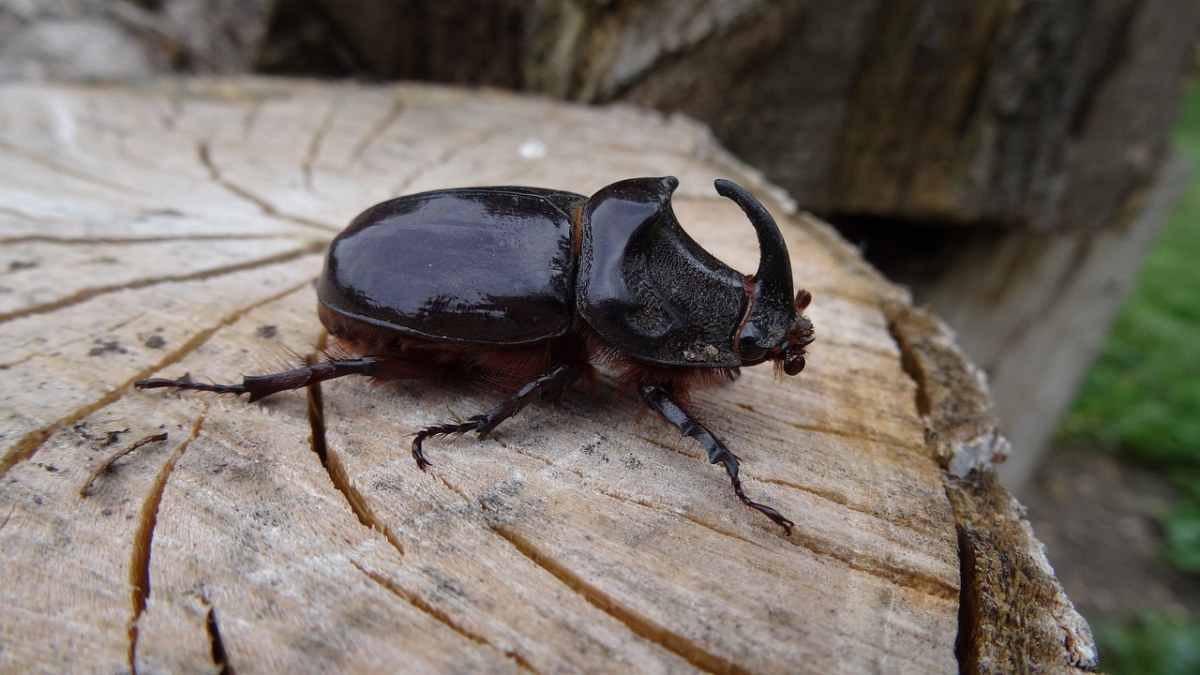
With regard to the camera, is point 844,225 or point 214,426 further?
point 844,225

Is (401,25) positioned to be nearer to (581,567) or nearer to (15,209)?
(15,209)

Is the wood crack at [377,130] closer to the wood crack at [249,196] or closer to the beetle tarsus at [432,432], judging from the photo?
the wood crack at [249,196]

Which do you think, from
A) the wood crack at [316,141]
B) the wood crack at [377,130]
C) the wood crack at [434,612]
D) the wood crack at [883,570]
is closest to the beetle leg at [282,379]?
the wood crack at [434,612]

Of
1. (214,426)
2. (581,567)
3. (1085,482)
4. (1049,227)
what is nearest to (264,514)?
(214,426)

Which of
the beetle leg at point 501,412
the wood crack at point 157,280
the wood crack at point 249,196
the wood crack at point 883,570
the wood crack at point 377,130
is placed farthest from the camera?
the wood crack at point 377,130

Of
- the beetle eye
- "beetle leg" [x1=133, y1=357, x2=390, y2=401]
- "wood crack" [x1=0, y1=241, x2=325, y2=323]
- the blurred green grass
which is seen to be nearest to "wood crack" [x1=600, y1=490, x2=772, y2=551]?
the beetle eye

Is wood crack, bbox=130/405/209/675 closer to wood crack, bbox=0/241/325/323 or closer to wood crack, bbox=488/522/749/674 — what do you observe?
wood crack, bbox=488/522/749/674

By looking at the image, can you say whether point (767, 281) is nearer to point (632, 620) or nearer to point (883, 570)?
point (883, 570)
